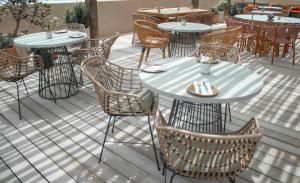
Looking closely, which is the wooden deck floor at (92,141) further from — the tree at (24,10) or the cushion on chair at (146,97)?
the tree at (24,10)

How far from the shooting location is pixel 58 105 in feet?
11.0

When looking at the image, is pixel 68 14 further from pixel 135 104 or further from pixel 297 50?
pixel 297 50

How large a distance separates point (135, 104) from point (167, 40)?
269cm

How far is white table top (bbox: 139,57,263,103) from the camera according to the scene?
1821 mm

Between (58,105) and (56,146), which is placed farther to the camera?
(58,105)

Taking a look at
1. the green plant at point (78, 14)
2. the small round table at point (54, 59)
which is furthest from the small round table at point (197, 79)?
the green plant at point (78, 14)

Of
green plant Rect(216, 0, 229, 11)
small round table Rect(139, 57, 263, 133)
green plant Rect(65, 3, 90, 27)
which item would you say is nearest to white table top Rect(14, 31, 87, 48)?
small round table Rect(139, 57, 263, 133)

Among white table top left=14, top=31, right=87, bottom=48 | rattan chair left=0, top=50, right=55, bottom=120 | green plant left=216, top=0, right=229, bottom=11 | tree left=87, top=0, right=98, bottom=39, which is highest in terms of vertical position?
green plant left=216, top=0, right=229, bottom=11

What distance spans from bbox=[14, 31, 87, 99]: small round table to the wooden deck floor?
15 cm

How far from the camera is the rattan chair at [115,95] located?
2.13m

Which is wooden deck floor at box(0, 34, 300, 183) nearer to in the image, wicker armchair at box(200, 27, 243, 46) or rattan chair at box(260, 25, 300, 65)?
wicker armchair at box(200, 27, 243, 46)

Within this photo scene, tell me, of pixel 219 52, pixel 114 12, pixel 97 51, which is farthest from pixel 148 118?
pixel 114 12

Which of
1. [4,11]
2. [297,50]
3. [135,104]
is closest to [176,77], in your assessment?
[135,104]

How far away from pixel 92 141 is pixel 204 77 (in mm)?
1229
